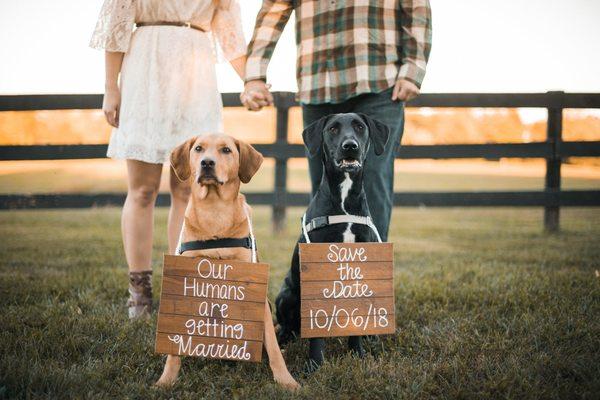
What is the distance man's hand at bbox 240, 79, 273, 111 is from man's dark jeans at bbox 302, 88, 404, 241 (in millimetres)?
303

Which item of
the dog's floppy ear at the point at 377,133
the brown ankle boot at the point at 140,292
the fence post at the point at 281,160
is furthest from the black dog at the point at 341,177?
the fence post at the point at 281,160

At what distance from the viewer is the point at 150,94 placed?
2.90 meters

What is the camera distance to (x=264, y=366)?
2.31 metres

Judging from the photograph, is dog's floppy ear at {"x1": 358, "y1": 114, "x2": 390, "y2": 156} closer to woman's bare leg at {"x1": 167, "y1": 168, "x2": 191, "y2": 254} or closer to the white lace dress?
the white lace dress

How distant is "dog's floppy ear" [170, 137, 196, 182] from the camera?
2.48 m

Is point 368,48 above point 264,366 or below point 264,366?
above

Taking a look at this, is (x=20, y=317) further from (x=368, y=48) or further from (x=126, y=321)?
(x=368, y=48)

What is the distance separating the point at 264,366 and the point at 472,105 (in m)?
4.69

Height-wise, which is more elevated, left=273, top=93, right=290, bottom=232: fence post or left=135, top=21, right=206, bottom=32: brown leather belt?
left=135, top=21, right=206, bottom=32: brown leather belt

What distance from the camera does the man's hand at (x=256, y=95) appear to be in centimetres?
293

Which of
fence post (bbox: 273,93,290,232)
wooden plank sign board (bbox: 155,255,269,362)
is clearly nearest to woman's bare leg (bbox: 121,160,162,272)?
wooden plank sign board (bbox: 155,255,269,362)

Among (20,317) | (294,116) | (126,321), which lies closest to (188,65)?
(126,321)

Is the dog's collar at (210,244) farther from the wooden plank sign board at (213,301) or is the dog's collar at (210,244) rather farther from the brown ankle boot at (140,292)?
the brown ankle boot at (140,292)

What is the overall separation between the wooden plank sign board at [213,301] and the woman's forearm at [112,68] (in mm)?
1355
